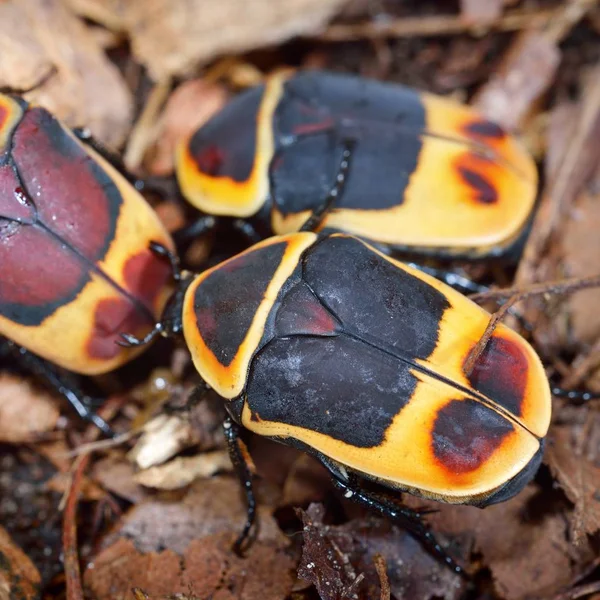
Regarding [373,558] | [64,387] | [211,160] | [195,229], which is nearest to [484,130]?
[211,160]

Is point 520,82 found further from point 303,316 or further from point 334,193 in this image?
point 303,316

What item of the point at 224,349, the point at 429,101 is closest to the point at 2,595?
the point at 224,349

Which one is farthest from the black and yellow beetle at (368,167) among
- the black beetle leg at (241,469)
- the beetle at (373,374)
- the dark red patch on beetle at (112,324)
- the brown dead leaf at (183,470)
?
the brown dead leaf at (183,470)

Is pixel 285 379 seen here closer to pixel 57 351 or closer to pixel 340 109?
pixel 57 351

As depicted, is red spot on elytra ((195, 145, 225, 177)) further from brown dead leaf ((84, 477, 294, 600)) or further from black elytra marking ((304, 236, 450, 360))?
brown dead leaf ((84, 477, 294, 600))

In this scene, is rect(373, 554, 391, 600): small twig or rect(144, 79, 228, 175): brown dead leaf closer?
rect(373, 554, 391, 600): small twig

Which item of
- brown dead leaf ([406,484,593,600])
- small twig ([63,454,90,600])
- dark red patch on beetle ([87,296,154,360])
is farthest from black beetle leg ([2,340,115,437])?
brown dead leaf ([406,484,593,600])
